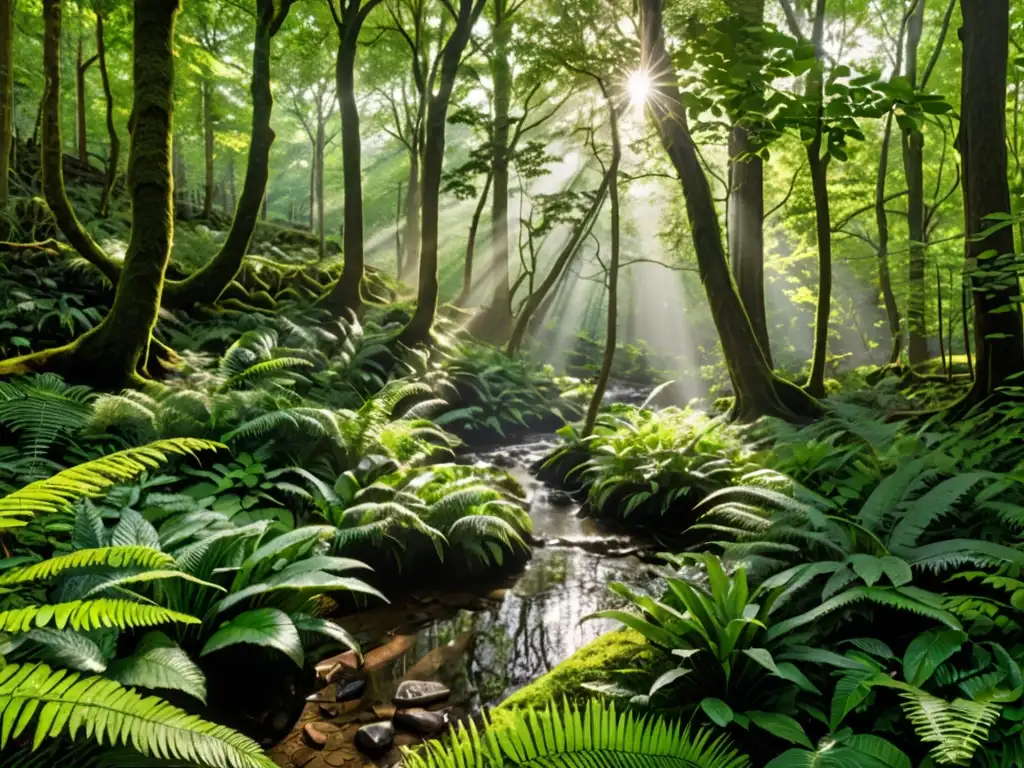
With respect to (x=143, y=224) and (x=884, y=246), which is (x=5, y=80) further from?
(x=884, y=246)

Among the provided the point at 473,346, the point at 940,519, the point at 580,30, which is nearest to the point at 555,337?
the point at 473,346

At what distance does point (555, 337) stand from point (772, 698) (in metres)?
30.3

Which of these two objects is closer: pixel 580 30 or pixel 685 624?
pixel 685 624

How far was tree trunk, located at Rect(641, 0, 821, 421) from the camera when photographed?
7.95m

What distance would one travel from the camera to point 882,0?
43.1ft

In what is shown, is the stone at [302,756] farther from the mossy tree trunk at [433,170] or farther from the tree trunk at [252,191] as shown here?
the mossy tree trunk at [433,170]

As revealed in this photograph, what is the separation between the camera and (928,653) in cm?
226

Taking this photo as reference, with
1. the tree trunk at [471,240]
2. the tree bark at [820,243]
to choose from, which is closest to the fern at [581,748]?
the tree bark at [820,243]

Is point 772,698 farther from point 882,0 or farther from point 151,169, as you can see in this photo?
point 882,0

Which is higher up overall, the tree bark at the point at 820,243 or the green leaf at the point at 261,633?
the tree bark at the point at 820,243

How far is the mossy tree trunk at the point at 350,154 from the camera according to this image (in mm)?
10781

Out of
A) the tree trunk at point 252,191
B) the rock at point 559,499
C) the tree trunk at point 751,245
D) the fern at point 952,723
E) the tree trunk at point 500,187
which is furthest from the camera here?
the tree trunk at point 500,187

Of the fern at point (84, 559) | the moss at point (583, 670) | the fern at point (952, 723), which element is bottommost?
the moss at point (583, 670)

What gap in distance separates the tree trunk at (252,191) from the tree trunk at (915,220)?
12027 millimetres
